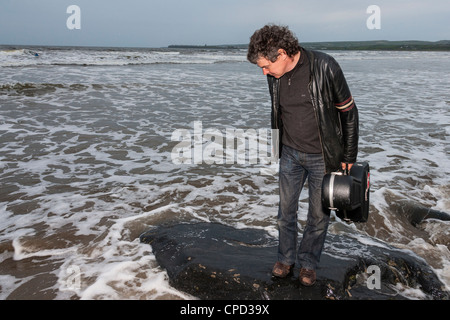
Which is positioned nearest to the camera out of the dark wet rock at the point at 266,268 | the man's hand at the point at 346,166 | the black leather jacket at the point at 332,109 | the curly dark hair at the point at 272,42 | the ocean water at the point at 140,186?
the curly dark hair at the point at 272,42

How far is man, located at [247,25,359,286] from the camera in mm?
2621

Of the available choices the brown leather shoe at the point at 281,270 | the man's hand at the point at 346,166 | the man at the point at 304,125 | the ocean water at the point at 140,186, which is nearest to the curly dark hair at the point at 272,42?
the man at the point at 304,125

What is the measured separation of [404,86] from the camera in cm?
1833

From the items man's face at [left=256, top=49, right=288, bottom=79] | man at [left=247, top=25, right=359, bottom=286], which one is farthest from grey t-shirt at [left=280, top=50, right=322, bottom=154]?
man's face at [left=256, top=49, right=288, bottom=79]

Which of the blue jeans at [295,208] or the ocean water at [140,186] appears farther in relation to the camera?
the ocean water at [140,186]

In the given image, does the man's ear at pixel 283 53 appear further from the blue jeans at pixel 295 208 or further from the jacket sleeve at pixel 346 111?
the blue jeans at pixel 295 208

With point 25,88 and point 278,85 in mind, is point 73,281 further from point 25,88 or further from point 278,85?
point 25,88

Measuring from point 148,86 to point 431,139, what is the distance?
512 inches

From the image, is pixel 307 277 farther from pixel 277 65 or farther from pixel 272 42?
pixel 272 42

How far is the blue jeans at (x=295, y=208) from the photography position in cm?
292

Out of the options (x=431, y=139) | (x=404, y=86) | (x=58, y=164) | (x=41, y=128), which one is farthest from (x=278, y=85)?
(x=404, y=86)

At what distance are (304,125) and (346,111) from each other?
34 centimetres

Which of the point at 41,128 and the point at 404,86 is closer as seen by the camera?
the point at 41,128

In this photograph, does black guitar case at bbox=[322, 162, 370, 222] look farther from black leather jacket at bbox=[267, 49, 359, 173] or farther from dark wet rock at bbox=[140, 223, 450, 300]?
dark wet rock at bbox=[140, 223, 450, 300]
